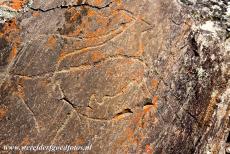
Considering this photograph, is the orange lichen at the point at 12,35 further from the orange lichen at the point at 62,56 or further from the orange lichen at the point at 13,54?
the orange lichen at the point at 62,56

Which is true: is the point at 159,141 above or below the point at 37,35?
below

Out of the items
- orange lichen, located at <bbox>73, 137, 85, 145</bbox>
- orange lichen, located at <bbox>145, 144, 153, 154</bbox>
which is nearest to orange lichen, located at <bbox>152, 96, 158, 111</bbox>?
orange lichen, located at <bbox>145, 144, 153, 154</bbox>

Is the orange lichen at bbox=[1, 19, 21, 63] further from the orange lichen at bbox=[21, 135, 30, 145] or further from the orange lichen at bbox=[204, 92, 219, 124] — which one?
the orange lichen at bbox=[204, 92, 219, 124]

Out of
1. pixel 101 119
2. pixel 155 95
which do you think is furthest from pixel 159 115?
pixel 101 119

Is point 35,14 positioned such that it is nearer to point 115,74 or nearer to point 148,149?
point 115,74

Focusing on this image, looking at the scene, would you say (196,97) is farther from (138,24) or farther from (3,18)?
(3,18)

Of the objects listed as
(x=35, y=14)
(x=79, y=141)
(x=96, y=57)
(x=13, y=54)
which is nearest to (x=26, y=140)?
(x=79, y=141)

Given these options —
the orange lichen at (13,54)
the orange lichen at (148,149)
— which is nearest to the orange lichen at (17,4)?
the orange lichen at (13,54)

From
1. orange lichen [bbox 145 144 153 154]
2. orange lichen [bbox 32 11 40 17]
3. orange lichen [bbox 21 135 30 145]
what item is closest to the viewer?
orange lichen [bbox 21 135 30 145]
